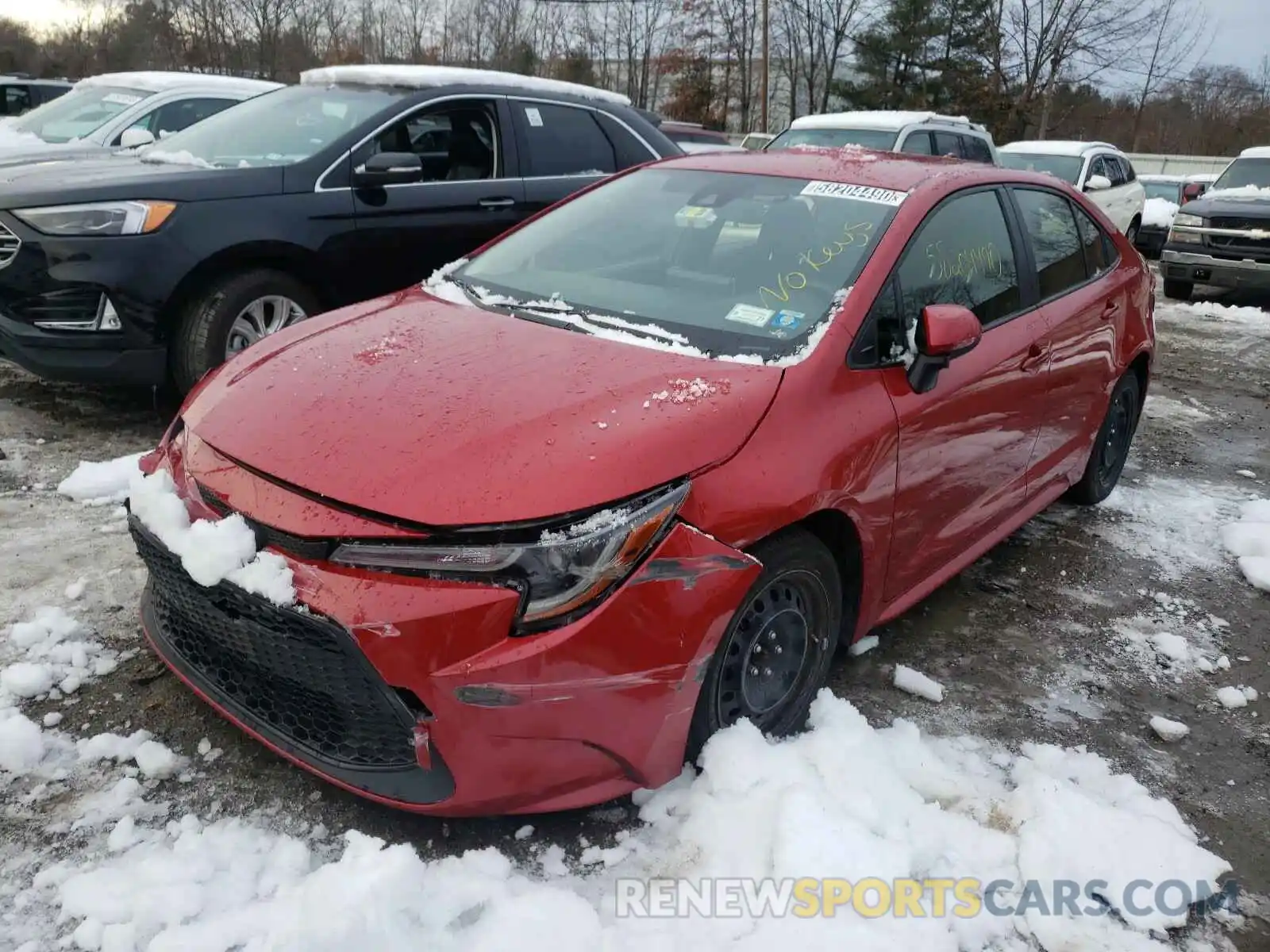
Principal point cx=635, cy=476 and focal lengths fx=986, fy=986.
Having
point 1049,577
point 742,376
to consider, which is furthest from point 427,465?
point 1049,577

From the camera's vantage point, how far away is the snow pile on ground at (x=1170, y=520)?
4379mm

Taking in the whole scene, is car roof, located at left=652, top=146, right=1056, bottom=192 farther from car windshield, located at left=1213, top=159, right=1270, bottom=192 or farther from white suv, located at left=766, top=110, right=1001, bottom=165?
car windshield, located at left=1213, top=159, right=1270, bottom=192

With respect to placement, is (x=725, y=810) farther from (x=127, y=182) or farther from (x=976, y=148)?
(x=976, y=148)

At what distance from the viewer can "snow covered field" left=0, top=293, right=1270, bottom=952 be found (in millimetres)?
2072

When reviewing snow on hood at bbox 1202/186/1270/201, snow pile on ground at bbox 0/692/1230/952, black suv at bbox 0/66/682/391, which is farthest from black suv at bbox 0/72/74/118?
snow pile on ground at bbox 0/692/1230/952

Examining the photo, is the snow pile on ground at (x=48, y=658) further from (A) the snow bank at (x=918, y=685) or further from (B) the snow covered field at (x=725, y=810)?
(A) the snow bank at (x=918, y=685)

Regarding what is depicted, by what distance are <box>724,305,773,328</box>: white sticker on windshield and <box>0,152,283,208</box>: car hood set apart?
9.61ft

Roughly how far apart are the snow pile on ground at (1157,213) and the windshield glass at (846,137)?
749cm

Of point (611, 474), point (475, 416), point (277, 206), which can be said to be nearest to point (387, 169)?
point (277, 206)

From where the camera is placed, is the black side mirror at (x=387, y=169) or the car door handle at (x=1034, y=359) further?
the black side mirror at (x=387, y=169)

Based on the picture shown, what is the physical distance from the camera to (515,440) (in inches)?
87.7

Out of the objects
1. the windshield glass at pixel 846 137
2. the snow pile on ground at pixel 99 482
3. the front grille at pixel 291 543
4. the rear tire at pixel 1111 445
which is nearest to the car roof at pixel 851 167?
the rear tire at pixel 1111 445

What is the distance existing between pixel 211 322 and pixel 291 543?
2874 millimetres

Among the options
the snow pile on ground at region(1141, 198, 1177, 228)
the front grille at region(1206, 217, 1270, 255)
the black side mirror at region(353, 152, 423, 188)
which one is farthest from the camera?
the snow pile on ground at region(1141, 198, 1177, 228)
